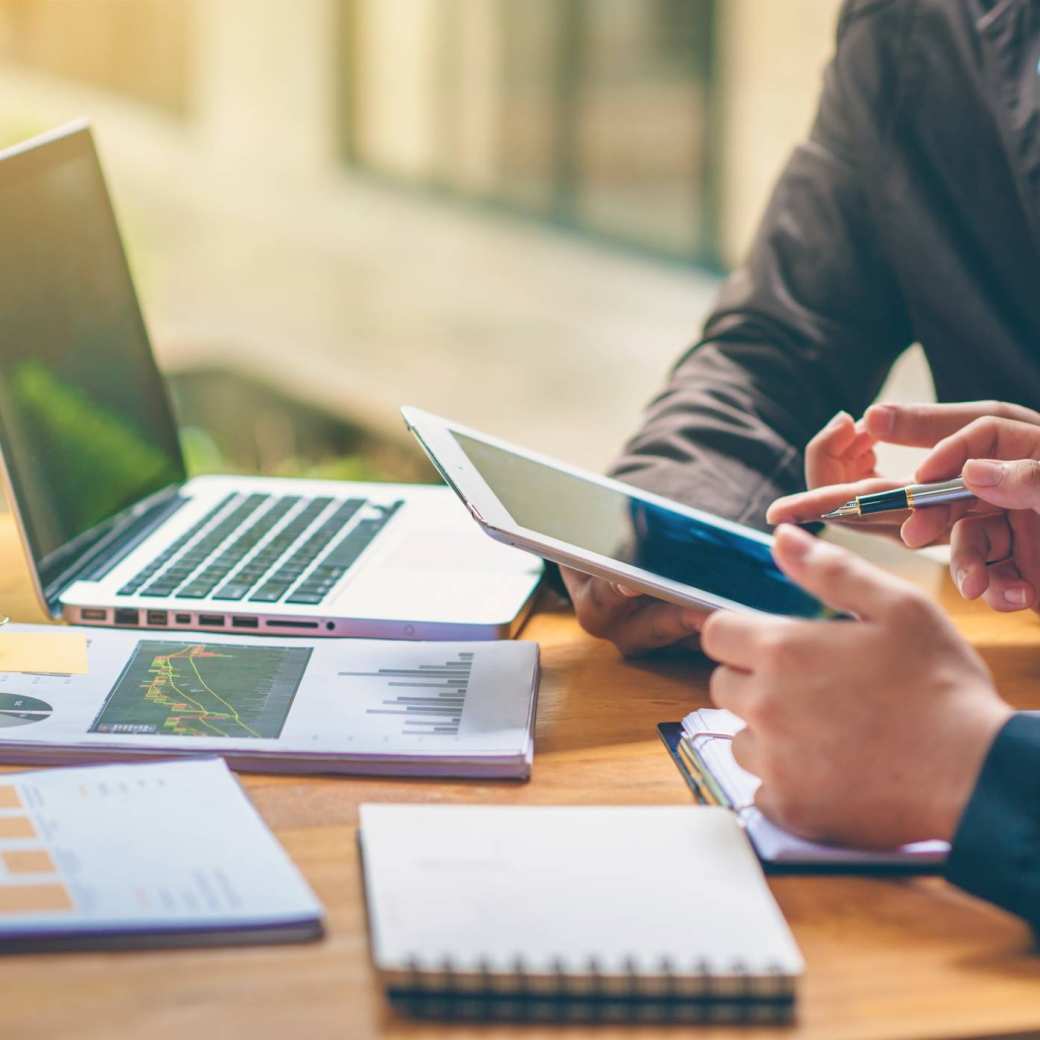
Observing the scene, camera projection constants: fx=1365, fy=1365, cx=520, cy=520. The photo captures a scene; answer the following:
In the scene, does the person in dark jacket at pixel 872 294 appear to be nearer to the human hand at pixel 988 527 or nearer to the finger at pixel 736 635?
the human hand at pixel 988 527

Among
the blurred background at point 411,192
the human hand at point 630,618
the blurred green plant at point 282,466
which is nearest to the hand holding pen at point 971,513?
the human hand at point 630,618

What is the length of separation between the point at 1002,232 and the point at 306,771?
0.86 m

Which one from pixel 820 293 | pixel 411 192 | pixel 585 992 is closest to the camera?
pixel 585 992

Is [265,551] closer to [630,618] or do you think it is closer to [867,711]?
[630,618]

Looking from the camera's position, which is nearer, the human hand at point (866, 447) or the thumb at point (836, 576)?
the thumb at point (836, 576)

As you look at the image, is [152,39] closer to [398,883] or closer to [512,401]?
[512,401]

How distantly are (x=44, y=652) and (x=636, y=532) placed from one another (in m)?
0.40

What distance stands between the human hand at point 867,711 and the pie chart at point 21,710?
16.3 inches

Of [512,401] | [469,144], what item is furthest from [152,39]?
[512,401]

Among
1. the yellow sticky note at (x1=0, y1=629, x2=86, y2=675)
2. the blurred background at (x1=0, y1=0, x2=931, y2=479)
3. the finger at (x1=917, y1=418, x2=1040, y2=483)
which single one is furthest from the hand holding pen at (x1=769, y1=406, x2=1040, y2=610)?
the blurred background at (x1=0, y1=0, x2=931, y2=479)

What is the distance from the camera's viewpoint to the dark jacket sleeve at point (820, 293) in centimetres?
126

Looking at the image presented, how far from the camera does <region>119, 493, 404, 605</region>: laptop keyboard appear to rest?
38.7 inches

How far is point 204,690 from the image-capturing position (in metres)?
0.83

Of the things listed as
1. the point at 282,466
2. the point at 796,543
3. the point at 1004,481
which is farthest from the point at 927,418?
the point at 282,466
